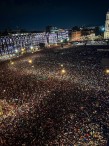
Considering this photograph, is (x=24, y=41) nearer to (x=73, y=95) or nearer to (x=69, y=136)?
(x=73, y=95)

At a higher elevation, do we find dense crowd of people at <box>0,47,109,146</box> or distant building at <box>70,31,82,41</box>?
distant building at <box>70,31,82,41</box>

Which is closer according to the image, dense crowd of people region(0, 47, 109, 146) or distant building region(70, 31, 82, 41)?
dense crowd of people region(0, 47, 109, 146)

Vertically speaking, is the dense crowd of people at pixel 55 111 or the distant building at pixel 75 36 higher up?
the distant building at pixel 75 36

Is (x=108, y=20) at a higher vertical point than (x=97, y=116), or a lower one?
higher

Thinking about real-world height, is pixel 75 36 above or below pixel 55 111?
above

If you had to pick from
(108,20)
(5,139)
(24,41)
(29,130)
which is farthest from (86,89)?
(108,20)

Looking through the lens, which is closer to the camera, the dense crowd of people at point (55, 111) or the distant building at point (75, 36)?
the dense crowd of people at point (55, 111)

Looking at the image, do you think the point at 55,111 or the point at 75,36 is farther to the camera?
the point at 75,36

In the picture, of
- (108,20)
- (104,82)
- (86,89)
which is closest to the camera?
(86,89)
